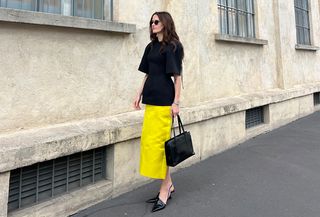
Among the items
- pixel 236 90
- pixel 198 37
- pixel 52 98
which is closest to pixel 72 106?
pixel 52 98

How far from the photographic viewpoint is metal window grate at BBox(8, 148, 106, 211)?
2609mm

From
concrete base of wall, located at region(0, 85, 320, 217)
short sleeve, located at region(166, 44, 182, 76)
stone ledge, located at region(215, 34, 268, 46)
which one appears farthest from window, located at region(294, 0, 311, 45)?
short sleeve, located at region(166, 44, 182, 76)

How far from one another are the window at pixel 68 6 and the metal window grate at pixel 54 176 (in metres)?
1.60

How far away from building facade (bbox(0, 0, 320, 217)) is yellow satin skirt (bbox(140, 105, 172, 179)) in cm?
48

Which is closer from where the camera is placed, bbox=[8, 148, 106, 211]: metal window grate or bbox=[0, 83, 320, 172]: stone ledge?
bbox=[0, 83, 320, 172]: stone ledge

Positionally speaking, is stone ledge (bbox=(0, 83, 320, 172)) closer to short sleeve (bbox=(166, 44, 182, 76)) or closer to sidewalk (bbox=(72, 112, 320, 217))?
sidewalk (bbox=(72, 112, 320, 217))

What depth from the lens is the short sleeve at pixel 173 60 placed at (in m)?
2.75

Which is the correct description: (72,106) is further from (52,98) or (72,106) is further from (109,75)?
(109,75)

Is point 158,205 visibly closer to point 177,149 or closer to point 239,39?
point 177,149

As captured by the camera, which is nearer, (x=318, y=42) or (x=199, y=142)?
(x=199, y=142)

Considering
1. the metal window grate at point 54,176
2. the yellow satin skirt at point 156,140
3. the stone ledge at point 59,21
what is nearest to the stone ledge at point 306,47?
the stone ledge at point 59,21

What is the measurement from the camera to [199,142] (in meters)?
4.38

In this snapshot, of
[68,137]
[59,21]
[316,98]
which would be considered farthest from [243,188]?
[316,98]

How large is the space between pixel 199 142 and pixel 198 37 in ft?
5.68
